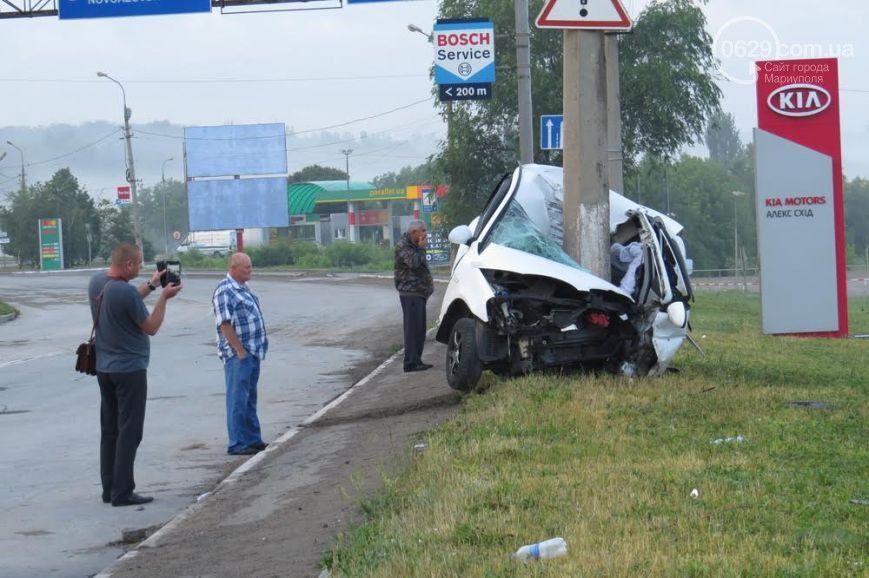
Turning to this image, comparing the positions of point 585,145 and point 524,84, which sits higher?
point 524,84

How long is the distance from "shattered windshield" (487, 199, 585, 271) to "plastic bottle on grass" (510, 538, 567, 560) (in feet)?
20.4

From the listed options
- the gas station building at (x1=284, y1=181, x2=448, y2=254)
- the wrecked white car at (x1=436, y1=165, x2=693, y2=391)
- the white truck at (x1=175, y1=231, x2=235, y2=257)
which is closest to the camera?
the wrecked white car at (x1=436, y1=165, x2=693, y2=391)

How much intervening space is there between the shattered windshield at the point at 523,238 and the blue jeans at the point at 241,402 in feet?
8.57

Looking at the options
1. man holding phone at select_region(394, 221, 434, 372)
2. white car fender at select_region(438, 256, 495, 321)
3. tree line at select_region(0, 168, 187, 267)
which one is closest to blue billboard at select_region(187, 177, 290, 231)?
tree line at select_region(0, 168, 187, 267)

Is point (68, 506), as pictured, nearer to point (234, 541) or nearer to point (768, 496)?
point (234, 541)

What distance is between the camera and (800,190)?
21703 mm

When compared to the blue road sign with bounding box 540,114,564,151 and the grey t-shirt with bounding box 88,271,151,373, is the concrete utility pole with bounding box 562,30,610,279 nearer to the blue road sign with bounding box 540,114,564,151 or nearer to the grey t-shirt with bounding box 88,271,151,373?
the grey t-shirt with bounding box 88,271,151,373

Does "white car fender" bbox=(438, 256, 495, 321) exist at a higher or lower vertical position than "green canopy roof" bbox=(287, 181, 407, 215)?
lower

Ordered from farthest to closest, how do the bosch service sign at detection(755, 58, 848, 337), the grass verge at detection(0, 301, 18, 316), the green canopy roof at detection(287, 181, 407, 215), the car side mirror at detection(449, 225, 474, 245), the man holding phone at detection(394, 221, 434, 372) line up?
the green canopy roof at detection(287, 181, 407, 215) → the grass verge at detection(0, 301, 18, 316) → the bosch service sign at detection(755, 58, 848, 337) → the man holding phone at detection(394, 221, 434, 372) → the car side mirror at detection(449, 225, 474, 245)

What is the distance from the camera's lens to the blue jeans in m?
10.9

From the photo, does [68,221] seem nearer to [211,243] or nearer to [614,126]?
[211,243]

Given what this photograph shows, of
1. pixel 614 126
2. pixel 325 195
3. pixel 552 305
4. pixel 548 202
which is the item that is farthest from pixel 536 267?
pixel 325 195

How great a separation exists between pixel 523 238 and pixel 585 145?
1282 mm

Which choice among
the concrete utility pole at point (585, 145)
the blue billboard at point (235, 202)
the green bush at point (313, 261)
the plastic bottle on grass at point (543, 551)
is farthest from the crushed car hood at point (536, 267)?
the blue billboard at point (235, 202)
